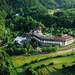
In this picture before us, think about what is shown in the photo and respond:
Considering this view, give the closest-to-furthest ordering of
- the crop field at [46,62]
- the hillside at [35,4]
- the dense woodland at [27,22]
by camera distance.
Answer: the crop field at [46,62], the dense woodland at [27,22], the hillside at [35,4]

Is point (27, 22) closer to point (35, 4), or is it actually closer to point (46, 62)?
point (35, 4)

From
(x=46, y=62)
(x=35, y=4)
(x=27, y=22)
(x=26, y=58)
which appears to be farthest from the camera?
(x=35, y=4)

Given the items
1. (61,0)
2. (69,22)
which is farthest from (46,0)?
(69,22)

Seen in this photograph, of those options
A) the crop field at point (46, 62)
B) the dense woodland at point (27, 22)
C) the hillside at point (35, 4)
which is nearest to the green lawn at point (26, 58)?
the crop field at point (46, 62)

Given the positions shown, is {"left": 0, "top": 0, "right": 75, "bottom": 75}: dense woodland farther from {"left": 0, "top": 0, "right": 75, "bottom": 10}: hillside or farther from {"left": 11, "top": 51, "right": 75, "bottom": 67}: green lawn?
{"left": 11, "top": 51, "right": 75, "bottom": 67}: green lawn

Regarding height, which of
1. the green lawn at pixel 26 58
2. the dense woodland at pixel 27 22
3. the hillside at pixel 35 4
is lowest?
the green lawn at pixel 26 58

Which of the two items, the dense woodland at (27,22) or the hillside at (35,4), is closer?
the dense woodland at (27,22)

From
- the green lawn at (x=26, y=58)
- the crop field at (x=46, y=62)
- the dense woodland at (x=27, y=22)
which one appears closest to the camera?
the crop field at (x=46, y=62)

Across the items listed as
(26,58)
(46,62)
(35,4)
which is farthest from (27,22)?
→ (46,62)

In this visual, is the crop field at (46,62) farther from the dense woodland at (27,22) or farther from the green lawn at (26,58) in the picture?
the dense woodland at (27,22)

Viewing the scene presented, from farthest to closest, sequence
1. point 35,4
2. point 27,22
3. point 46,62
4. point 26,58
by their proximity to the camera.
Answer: point 35,4, point 27,22, point 26,58, point 46,62

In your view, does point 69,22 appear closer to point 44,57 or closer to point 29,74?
point 44,57
